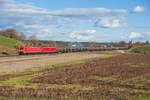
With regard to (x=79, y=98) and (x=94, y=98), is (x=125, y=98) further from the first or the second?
(x=79, y=98)

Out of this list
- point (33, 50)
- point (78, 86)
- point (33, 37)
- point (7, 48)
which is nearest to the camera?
point (78, 86)

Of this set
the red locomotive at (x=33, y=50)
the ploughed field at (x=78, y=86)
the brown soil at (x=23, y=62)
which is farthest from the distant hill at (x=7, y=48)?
the ploughed field at (x=78, y=86)

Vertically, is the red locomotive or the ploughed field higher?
the red locomotive

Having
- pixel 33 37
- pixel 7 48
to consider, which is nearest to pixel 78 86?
pixel 7 48

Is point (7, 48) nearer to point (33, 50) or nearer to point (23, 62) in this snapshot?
point (33, 50)

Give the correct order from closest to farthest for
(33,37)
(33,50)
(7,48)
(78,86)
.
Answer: (78,86)
(33,50)
(7,48)
(33,37)

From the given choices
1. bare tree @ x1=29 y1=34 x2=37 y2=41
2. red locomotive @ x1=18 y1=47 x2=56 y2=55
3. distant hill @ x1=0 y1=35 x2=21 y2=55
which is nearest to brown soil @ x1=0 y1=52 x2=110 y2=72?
red locomotive @ x1=18 y1=47 x2=56 y2=55

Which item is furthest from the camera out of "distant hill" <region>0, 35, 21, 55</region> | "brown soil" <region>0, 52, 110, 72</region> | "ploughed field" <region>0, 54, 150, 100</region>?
"distant hill" <region>0, 35, 21, 55</region>

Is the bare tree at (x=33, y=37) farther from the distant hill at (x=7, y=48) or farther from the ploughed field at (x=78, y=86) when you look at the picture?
the ploughed field at (x=78, y=86)

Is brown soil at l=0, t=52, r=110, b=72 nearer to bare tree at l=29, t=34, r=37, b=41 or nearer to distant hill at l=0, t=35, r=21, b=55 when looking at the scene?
distant hill at l=0, t=35, r=21, b=55

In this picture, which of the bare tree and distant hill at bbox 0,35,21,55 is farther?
the bare tree

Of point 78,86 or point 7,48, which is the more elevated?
point 7,48

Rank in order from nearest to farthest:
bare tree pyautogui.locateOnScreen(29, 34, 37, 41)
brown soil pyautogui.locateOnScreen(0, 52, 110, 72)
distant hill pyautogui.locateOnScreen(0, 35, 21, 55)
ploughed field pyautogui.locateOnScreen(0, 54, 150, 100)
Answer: ploughed field pyautogui.locateOnScreen(0, 54, 150, 100) < brown soil pyautogui.locateOnScreen(0, 52, 110, 72) < distant hill pyautogui.locateOnScreen(0, 35, 21, 55) < bare tree pyautogui.locateOnScreen(29, 34, 37, 41)

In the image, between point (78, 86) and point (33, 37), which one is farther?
point (33, 37)
